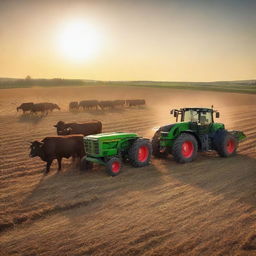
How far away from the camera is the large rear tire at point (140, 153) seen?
1041cm

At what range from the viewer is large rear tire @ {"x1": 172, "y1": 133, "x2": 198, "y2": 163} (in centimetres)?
1098

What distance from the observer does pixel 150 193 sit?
8320 mm

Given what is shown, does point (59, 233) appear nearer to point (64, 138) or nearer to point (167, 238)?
point (167, 238)

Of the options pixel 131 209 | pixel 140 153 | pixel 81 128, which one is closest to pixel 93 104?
pixel 81 128

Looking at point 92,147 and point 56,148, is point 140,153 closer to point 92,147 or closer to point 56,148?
point 92,147

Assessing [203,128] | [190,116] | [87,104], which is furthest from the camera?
[87,104]

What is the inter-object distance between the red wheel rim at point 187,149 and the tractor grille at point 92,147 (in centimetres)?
336

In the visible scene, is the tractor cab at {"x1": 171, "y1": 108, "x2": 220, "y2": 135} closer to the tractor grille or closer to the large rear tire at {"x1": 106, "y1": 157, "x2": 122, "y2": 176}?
the large rear tire at {"x1": 106, "y1": 157, "x2": 122, "y2": 176}

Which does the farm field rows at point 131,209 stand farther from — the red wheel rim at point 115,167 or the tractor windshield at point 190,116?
the tractor windshield at point 190,116

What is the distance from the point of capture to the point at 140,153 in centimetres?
1080

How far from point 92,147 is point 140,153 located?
181 cm

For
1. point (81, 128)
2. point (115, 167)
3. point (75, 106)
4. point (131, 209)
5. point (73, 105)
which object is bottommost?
point (131, 209)

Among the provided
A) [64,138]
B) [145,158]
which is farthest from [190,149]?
[64,138]

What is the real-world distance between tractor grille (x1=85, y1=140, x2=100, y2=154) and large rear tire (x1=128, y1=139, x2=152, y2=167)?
124cm
